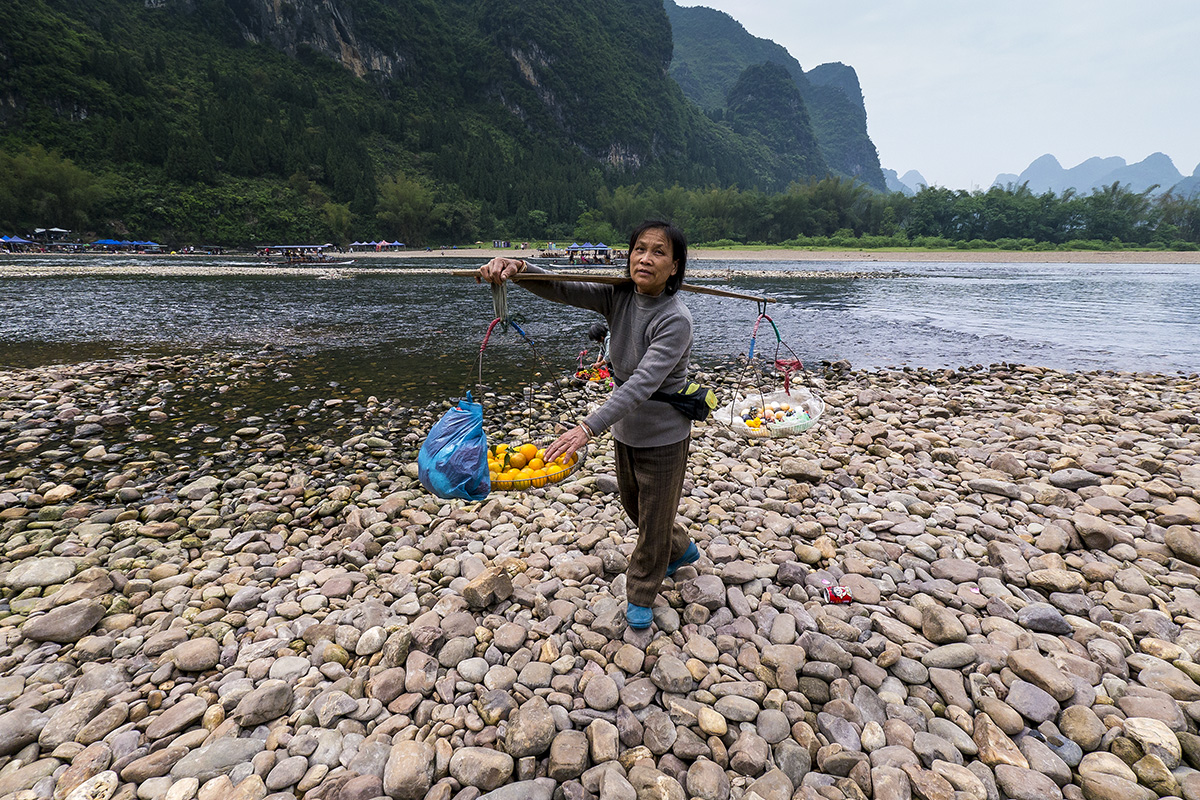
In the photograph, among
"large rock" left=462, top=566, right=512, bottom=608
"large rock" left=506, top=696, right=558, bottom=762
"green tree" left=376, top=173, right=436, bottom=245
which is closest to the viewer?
"large rock" left=506, top=696, right=558, bottom=762

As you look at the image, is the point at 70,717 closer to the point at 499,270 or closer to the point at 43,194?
the point at 499,270

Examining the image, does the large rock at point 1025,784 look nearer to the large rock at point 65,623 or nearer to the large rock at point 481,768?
the large rock at point 481,768

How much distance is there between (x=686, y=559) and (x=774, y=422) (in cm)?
334

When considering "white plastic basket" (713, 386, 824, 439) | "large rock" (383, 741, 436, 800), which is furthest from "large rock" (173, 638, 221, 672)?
"white plastic basket" (713, 386, 824, 439)

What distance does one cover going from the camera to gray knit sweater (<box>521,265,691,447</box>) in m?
2.35

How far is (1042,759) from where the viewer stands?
2.12 m

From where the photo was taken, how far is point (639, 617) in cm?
292

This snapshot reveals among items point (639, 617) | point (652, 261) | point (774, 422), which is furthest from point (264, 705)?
point (774, 422)

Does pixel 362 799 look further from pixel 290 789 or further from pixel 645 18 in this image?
pixel 645 18

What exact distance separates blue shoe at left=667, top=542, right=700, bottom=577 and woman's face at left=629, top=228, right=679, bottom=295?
6.27 feet

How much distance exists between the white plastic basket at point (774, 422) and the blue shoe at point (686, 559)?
9.84ft

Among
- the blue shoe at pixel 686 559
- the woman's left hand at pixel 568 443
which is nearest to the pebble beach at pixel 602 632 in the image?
the blue shoe at pixel 686 559

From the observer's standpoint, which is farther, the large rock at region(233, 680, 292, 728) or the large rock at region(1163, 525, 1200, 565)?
the large rock at region(1163, 525, 1200, 565)

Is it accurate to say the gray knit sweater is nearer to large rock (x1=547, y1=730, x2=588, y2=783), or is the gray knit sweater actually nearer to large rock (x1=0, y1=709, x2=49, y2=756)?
large rock (x1=547, y1=730, x2=588, y2=783)
